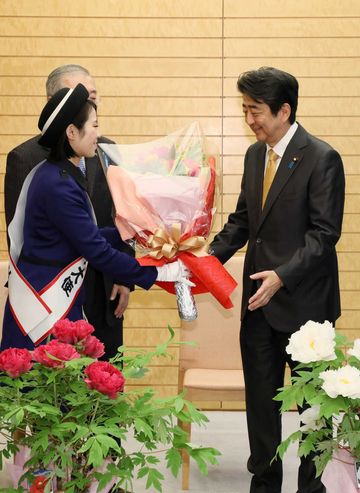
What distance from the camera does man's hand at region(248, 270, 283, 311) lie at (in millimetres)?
3193

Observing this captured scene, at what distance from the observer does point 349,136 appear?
203 inches

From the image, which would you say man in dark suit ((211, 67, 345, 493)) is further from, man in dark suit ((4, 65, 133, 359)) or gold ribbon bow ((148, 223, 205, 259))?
man in dark suit ((4, 65, 133, 359))

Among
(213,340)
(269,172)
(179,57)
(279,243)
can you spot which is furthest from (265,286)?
(179,57)

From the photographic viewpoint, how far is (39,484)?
180 cm

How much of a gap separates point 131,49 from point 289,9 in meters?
0.95

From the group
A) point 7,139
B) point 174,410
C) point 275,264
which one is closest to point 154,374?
point 7,139

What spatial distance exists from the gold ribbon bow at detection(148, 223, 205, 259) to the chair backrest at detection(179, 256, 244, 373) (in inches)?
54.9

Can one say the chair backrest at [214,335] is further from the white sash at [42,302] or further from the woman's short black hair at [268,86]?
the white sash at [42,302]

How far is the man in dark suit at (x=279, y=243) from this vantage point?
321 centimetres

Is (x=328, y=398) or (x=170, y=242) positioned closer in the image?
(x=328, y=398)

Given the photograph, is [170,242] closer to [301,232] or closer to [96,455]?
[301,232]

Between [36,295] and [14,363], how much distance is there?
114cm

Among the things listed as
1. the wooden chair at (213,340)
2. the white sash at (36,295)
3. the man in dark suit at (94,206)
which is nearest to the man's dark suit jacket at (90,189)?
the man in dark suit at (94,206)

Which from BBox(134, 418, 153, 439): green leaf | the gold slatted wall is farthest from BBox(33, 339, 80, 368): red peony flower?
the gold slatted wall
